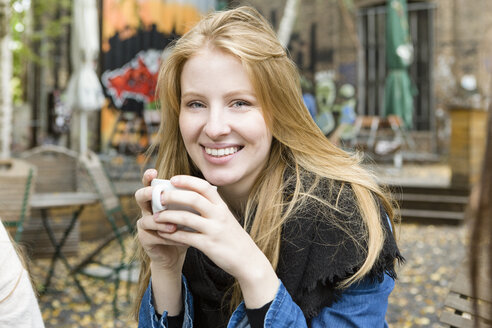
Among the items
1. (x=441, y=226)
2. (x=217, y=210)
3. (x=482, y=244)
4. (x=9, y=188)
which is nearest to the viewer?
(x=482, y=244)

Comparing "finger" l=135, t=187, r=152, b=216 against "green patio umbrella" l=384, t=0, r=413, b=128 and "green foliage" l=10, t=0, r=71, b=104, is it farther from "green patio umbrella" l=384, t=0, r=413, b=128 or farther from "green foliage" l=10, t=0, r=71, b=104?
"green foliage" l=10, t=0, r=71, b=104

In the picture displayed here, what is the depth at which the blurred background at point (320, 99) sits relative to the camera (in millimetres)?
5160

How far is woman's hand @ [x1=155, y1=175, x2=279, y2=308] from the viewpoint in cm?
105

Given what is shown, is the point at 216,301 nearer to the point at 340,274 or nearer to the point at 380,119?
the point at 340,274

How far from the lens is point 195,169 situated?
5.48 feet

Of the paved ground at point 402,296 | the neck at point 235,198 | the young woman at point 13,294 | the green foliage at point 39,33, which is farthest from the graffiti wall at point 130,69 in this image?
the young woman at point 13,294

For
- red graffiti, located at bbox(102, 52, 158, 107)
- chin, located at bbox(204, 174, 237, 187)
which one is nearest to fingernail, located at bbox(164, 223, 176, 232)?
chin, located at bbox(204, 174, 237, 187)

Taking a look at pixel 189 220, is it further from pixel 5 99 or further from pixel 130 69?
pixel 130 69

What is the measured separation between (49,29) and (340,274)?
12.2m

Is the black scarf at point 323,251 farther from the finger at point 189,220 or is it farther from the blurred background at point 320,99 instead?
the blurred background at point 320,99

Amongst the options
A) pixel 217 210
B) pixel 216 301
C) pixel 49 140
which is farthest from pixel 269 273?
pixel 49 140

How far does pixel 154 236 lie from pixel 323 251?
1.37 ft

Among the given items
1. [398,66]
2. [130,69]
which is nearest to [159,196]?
[130,69]

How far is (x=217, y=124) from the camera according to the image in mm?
1335
